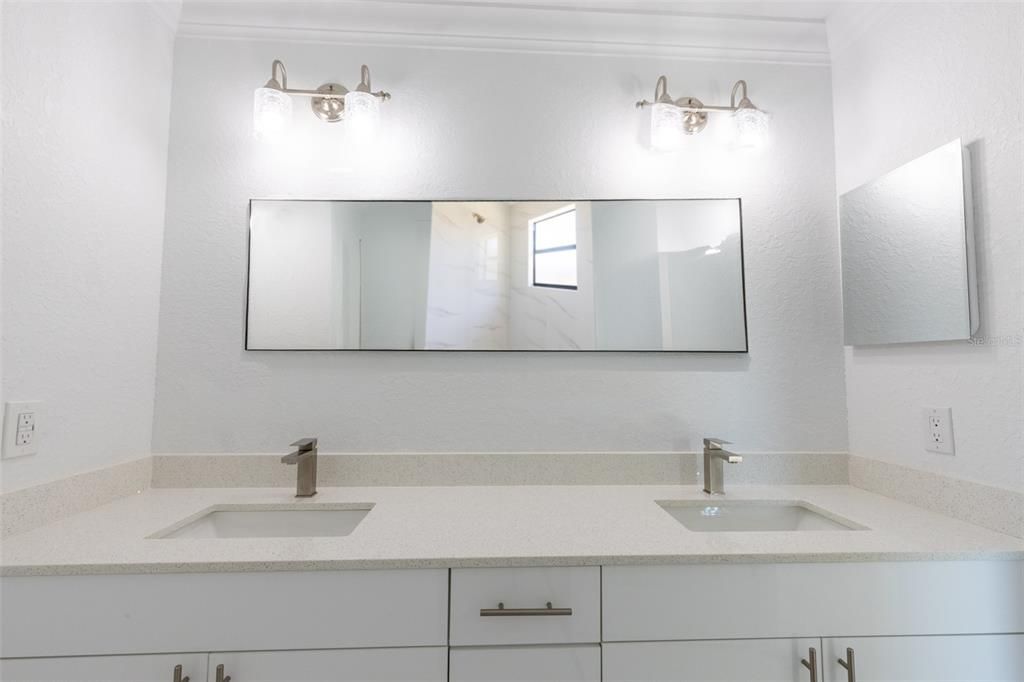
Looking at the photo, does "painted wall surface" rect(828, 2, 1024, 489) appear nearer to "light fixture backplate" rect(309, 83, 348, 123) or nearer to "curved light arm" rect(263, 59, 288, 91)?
"light fixture backplate" rect(309, 83, 348, 123)

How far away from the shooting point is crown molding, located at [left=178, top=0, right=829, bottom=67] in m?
1.55

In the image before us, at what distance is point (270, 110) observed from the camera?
1.46m

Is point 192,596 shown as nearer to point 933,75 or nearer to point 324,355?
point 324,355

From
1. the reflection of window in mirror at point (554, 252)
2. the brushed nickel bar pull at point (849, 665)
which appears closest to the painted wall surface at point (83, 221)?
the reflection of window in mirror at point (554, 252)

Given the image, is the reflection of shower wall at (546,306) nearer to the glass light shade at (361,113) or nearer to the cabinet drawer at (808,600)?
the glass light shade at (361,113)

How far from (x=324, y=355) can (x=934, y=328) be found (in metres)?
1.72

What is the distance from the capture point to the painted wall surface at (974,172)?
107 centimetres

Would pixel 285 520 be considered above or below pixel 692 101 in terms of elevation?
below

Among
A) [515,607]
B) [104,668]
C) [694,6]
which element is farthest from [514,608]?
[694,6]

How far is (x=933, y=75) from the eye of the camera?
1.26 m

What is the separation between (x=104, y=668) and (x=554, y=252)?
4.78 ft

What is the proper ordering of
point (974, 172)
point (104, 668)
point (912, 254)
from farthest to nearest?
point (912, 254) < point (974, 172) < point (104, 668)

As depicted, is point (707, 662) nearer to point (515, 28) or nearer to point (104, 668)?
point (104, 668)

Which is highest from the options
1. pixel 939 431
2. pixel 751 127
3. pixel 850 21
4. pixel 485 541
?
pixel 850 21
